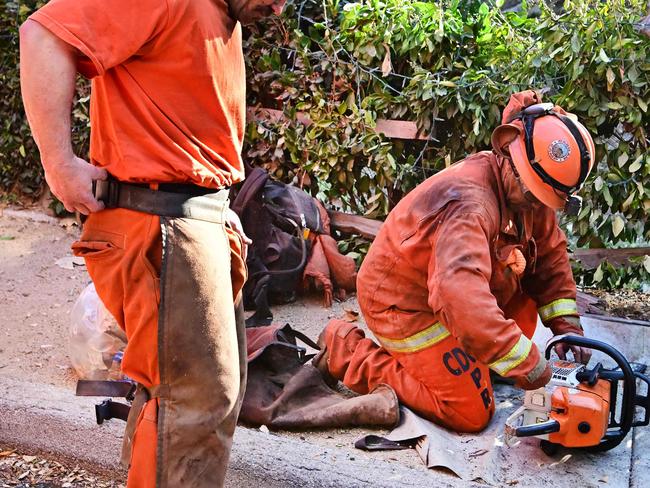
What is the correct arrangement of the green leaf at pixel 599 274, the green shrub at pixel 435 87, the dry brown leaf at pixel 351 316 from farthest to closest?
the green leaf at pixel 599 274 → the dry brown leaf at pixel 351 316 → the green shrub at pixel 435 87

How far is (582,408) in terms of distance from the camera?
3.22m

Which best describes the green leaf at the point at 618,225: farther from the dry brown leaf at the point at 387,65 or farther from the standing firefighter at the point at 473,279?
the dry brown leaf at the point at 387,65

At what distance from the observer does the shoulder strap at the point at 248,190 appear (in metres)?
5.18

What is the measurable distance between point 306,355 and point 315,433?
738 millimetres

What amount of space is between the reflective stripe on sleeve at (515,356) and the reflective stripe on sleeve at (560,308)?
769 millimetres

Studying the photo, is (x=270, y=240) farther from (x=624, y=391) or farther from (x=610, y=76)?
(x=624, y=391)

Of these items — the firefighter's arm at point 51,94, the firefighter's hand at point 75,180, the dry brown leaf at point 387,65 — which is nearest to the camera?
the firefighter's arm at point 51,94

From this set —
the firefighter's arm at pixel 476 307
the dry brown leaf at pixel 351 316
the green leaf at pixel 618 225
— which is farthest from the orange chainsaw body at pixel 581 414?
the green leaf at pixel 618 225

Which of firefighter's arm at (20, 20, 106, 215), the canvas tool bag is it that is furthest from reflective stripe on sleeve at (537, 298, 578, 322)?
firefighter's arm at (20, 20, 106, 215)

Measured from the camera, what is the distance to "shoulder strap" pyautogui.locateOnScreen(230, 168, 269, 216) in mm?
5184

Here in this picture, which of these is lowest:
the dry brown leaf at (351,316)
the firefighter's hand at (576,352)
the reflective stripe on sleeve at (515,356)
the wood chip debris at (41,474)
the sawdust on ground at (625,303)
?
the wood chip debris at (41,474)

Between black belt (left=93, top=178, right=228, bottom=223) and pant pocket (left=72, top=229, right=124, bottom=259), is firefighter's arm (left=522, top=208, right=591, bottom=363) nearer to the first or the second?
black belt (left=93, top=178, right=228, bottom=223)

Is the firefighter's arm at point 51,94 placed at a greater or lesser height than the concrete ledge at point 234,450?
greater

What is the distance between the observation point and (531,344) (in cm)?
327
